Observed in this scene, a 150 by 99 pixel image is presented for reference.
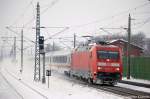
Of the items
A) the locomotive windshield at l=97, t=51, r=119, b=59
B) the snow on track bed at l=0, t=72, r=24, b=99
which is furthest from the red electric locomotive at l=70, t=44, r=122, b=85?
the snow on track bed at l=0, t=72, r=24, b=99

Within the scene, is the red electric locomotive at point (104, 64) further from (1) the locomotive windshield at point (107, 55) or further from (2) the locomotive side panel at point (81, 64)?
(2) the locomotive side panel at point (81, 64)

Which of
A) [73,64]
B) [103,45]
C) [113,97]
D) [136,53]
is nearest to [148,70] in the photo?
[73,64]

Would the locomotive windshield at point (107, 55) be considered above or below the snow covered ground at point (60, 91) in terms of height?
above

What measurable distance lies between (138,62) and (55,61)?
21.4 m

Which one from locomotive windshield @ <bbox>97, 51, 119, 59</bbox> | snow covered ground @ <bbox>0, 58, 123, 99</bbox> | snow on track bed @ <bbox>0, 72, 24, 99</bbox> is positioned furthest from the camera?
locomotive windshield @ <bbox>97, 51, 119, 59</bbox>

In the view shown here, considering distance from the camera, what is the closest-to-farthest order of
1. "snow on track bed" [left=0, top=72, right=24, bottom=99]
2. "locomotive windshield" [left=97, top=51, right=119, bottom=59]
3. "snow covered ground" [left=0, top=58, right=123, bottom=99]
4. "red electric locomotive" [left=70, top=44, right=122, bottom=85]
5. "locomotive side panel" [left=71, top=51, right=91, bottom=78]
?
"snow covered ground" [left=0, top=58, right=123, bottom=99], "snow on track bed" [left=0, top=72, right=24, bottom=99], "red electric locomotive" [left=70, top=44, right=122, bottom=85], "locomotive windshield" [left=97, top=51, right=119, bottom=59], "locomotive side panel" [left=71, top=51, right=91, bottom=78]

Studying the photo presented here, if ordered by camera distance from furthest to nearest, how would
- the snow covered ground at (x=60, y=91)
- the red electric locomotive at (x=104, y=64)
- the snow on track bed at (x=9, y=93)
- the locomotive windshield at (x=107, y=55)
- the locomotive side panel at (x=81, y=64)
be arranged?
the locomotive side panel at (x=81, y=64), the locomotive windshield at (x=107, y=55), the red electric locomotive at (x=104, y=64), the snow on track bed at (x=9, y=93), the snow covered ground at (x=60, y=91)

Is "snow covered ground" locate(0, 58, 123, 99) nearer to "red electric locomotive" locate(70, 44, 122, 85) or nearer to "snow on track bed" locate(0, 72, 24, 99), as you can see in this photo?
"snow on track bed" locate(0, 72, 24, 99)

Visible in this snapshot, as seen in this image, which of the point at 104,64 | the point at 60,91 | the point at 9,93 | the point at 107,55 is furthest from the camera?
the point at 107,55

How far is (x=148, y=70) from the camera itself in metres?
41.6

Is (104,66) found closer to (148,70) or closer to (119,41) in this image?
(148,70)

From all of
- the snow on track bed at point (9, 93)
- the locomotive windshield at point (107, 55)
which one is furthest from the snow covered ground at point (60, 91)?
the locomotive windshield at point (107, 55)

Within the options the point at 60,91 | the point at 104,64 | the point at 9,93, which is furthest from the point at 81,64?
the point at 9,93

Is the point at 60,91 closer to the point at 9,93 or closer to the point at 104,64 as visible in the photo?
the point at 9,93
